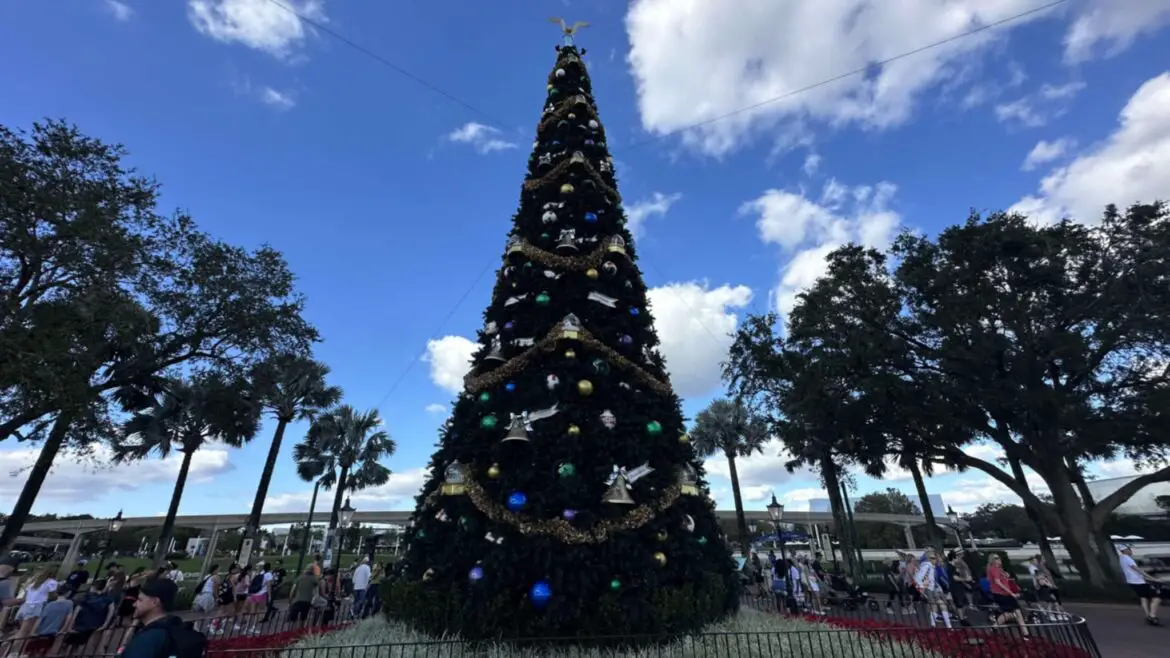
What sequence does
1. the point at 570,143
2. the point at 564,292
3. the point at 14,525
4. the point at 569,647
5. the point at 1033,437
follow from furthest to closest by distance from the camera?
1. the point at 1033,437
2. the point at 14,525
3. the point at 570,143
4. the point at 564,292
5. the point at 569,647

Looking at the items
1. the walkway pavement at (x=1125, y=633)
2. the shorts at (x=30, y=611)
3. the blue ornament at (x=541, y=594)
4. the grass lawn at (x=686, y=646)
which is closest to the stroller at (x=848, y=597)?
the walkway pavement at (x=1125, y=633)

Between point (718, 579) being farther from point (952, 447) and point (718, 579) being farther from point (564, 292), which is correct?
point (952, 447)

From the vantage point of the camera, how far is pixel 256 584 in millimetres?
12766

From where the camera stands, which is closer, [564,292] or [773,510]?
[564,292]

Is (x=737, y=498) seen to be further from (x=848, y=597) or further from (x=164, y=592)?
(x=164, y=592)

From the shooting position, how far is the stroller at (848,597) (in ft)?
47.3

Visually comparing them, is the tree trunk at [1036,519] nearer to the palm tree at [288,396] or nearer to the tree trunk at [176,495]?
the palm tree at [288,396]

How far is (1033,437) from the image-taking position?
1881 cm

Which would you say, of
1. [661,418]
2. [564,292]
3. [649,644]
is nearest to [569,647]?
[649,644]

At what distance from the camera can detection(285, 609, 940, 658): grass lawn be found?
205 inches

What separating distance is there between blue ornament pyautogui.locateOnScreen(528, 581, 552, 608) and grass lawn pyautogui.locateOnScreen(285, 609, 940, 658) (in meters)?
0.43

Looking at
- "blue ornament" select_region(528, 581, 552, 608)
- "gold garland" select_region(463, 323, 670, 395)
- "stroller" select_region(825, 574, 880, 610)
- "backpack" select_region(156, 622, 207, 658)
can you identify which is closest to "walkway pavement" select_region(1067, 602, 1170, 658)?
"stroller" select_region(825, 574, 880, 610)

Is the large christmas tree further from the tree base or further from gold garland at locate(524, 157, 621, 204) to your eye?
gold garland at locate(524, 157, 621, 204)

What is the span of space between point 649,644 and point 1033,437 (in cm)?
2133
